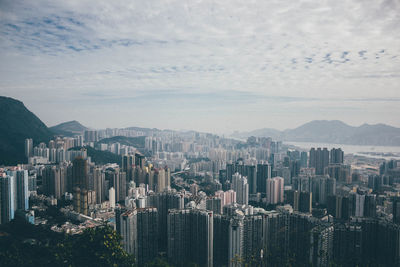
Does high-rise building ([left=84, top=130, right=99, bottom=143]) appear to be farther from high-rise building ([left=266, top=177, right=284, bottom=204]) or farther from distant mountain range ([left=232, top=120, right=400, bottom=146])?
high-rise building ([left=266, top=177, right=284, bottom=204])

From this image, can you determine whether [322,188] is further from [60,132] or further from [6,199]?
[60,132]

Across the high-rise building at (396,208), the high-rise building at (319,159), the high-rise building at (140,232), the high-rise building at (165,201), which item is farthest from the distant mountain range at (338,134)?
the high-rise building at (140,232)

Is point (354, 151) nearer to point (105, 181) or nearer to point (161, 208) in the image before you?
point (161, 208)

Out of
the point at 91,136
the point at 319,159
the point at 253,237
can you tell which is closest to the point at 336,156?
the point at 319,159

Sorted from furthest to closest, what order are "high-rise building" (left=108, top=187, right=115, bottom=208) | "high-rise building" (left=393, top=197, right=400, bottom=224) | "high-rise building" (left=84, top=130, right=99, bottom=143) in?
"high-rise building" (left=84, top=130, right=99, bottom=143) < "high-rise building" (left=108, top=187, right=115, bottom=208) < "high-rise building" (left=393, top=197, right=400, bottom=224)

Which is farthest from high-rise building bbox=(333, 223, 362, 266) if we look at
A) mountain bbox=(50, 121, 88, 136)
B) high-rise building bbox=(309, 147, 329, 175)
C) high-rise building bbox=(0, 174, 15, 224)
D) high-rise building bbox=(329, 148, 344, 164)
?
mountain bbox=(50, 121, 88, 136)

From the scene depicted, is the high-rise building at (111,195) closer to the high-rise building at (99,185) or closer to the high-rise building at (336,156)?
the high-rise building at (99,185)
